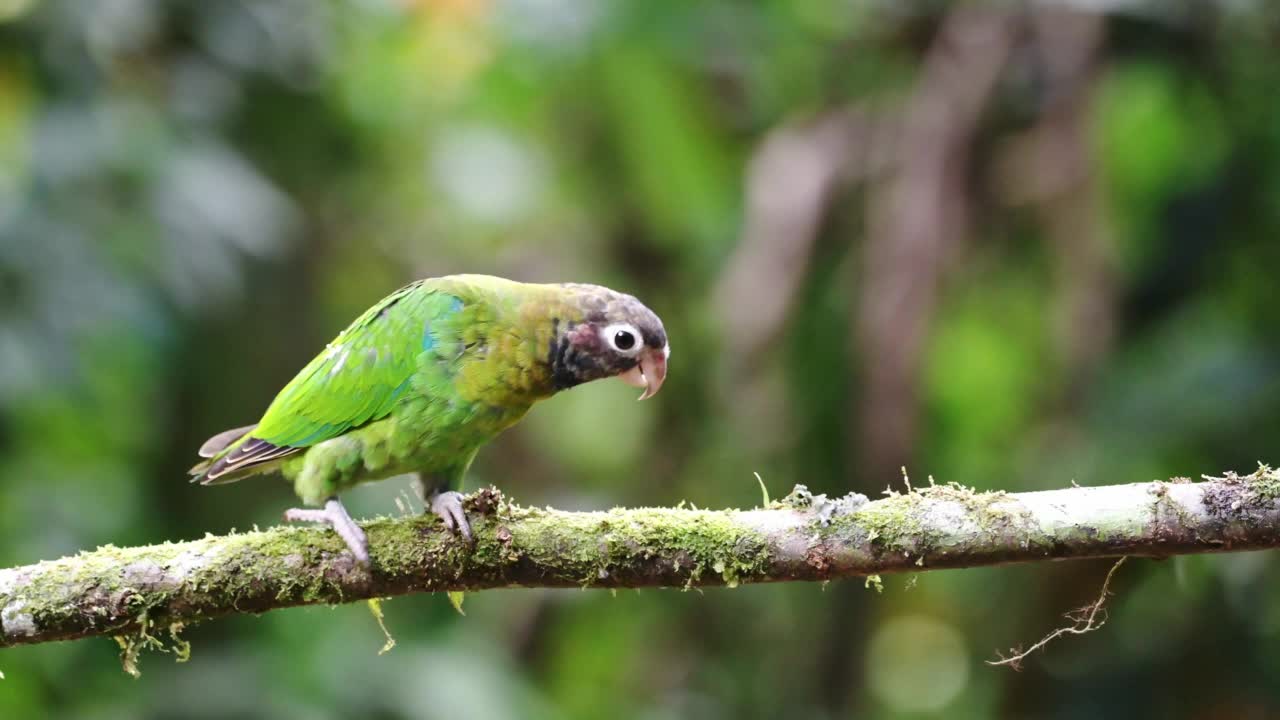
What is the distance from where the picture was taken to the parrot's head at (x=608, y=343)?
4.24 metres

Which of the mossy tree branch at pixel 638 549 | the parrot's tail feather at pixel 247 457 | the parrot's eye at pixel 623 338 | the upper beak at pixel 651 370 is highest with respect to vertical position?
the parrot's eye at pixel 623 338

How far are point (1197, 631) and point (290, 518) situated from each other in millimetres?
4803

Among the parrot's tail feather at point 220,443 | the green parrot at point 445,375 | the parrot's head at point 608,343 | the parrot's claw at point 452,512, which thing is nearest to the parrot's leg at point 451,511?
the parrot's claw at point 452,512

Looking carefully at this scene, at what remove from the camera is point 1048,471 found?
694 cm

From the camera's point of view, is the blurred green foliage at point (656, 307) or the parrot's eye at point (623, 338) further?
the blurred green foliage at point (656, 307)

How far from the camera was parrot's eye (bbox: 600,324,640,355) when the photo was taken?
422cm

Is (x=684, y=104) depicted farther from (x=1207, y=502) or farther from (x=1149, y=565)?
(x=1207, y=502)

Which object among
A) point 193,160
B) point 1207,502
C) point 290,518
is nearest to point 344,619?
point 193,160

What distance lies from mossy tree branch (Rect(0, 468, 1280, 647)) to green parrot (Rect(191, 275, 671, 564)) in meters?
0.47

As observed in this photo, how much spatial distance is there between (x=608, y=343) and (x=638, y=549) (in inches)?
40.6

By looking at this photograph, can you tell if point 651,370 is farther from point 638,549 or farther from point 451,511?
point 638,549

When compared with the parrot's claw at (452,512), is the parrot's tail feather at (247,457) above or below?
above

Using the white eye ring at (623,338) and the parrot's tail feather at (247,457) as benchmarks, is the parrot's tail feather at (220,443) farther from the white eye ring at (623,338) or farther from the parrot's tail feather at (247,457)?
the white eye ring at (623,338)

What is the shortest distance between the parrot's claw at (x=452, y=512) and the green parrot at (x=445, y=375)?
28 centimetres
